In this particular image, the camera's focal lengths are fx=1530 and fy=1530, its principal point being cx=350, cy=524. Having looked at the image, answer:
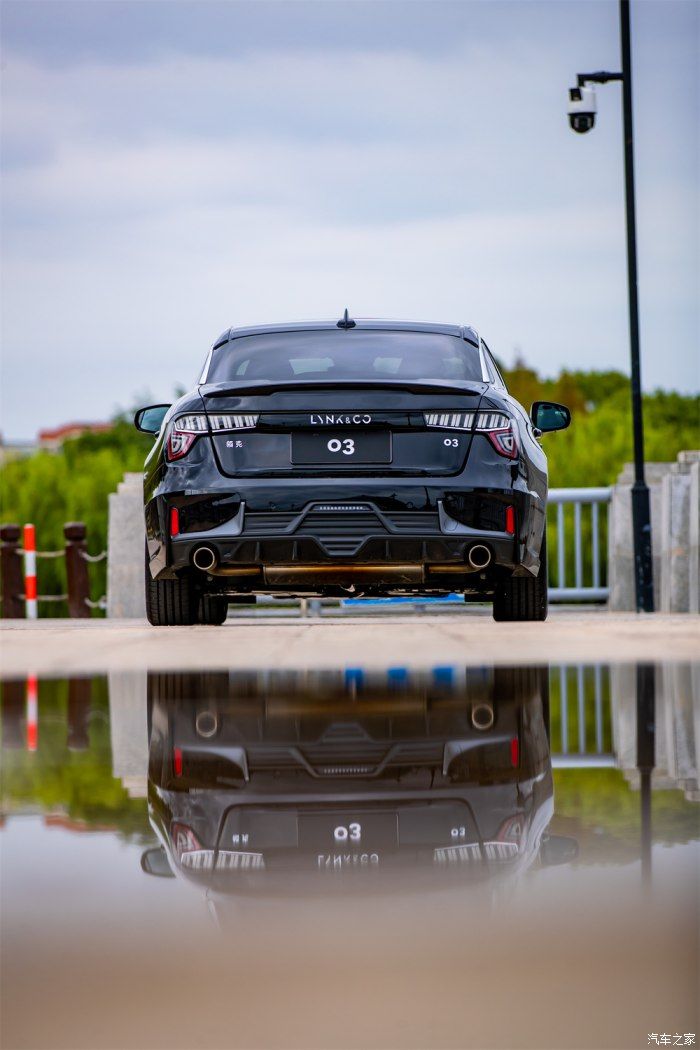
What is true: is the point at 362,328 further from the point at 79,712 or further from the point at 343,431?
the point at 79,712

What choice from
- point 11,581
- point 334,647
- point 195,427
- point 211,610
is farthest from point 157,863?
point 11,581

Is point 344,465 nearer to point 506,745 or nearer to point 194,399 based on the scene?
point 194,399

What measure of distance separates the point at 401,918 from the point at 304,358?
523 centimetres

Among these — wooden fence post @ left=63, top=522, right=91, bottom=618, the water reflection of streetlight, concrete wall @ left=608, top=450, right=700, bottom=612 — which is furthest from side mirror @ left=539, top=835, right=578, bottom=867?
wooden fence post @ left=63, top=522, right=91, bottom=618

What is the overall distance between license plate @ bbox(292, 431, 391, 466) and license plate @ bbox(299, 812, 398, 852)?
3.66 meters

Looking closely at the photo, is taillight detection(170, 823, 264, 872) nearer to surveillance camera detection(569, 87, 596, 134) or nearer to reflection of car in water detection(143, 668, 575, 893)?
reflection of car in water detection(143, 668, 575, 893)

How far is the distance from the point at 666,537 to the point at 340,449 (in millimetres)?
9749

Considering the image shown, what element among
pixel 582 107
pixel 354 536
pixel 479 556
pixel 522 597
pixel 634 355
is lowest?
pixel 522 597

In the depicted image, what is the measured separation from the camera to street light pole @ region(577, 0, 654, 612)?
1688 cm

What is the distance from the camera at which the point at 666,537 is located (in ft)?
52.7

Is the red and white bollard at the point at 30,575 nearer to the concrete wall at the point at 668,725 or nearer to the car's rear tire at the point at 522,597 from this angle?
the car's rear tire at the point at 522,597

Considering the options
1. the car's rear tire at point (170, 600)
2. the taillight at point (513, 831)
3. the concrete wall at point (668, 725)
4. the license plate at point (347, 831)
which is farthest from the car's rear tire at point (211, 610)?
the taillight at point (513, 831)

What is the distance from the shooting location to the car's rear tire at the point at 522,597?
813 centimetres

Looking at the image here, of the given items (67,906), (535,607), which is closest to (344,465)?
(535,607)
